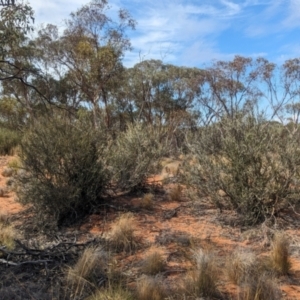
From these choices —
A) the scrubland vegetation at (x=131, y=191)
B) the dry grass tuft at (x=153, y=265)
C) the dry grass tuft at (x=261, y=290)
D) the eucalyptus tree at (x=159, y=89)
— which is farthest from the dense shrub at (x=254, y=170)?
the eucalyptus tree at (x=159, y=89)

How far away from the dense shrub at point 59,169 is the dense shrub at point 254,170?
2330 millimetres

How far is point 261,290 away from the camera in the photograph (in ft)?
13.5

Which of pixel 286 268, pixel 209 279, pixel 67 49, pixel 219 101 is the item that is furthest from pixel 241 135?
pixel 219 101

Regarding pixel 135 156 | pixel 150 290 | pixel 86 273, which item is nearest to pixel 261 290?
pixel 150 290

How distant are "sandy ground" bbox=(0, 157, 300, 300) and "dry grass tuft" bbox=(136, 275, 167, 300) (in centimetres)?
43

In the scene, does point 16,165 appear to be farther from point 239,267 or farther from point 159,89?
point 159,89

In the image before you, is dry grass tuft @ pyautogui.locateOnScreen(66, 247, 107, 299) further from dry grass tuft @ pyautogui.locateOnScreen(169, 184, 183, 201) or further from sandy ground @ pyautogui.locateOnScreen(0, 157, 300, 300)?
dry grass tuft @ pyautogui.locateOnScreen(169, 184, 183, 201)

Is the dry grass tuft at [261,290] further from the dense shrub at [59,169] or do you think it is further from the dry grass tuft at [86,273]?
the dense shrub at [59,169]

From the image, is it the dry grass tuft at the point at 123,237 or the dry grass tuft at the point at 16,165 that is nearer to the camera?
the dry grass tuft at the point at 123,237

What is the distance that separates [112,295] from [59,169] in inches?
160

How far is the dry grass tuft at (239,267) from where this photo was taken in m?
4.70

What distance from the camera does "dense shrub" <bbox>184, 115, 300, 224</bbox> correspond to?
7.12 m

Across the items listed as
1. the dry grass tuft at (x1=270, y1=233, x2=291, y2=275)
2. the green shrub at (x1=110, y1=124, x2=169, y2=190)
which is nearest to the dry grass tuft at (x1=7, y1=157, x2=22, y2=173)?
the green shrub at (x1=110, y1=124, x2=169, y2=190)

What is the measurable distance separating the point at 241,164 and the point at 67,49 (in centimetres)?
1974
